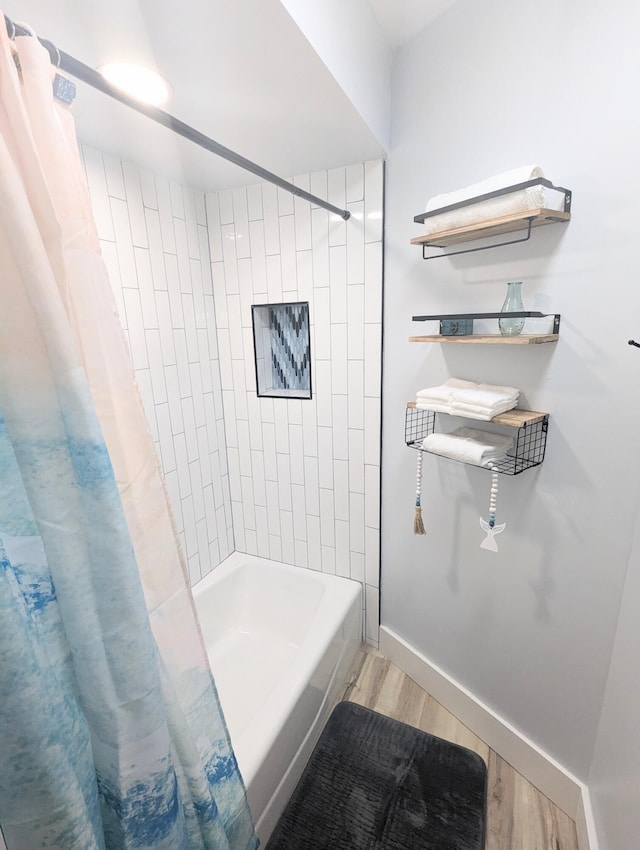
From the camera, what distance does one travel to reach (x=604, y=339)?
110 cm

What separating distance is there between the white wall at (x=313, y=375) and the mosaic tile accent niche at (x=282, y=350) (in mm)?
56

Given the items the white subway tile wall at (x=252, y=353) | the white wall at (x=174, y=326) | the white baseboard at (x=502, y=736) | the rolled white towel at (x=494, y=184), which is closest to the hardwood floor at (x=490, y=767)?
the white baseboard at (x=502, y=736)

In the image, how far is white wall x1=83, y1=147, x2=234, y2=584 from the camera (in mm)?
1526

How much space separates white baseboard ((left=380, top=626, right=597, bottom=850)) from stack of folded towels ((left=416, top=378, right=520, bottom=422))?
4.21ft

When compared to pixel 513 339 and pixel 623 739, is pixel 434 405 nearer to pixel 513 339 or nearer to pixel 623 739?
pixel 513 339

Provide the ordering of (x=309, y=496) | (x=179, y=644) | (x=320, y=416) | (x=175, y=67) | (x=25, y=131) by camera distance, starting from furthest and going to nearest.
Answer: (x=309, y=496)
(x=320, y=416)
(x=175, y=67)
(x=179, y=644)
(x=25, y=131)

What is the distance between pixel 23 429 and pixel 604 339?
1.39 m

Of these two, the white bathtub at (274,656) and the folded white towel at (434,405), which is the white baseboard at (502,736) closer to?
the white bathtub at (274,656)

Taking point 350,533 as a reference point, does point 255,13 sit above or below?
above

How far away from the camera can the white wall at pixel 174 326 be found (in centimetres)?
153

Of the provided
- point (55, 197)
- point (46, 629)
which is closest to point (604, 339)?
point (55, 197)

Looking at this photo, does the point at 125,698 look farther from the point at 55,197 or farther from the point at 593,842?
the point at 593,842

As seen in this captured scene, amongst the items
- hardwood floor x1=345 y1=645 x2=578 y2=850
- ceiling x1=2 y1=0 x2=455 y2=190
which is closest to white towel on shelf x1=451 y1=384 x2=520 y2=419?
ceiling x1=2 y1=0 x2=455 y2=190

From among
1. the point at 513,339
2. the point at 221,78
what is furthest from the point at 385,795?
the point at 221,78
